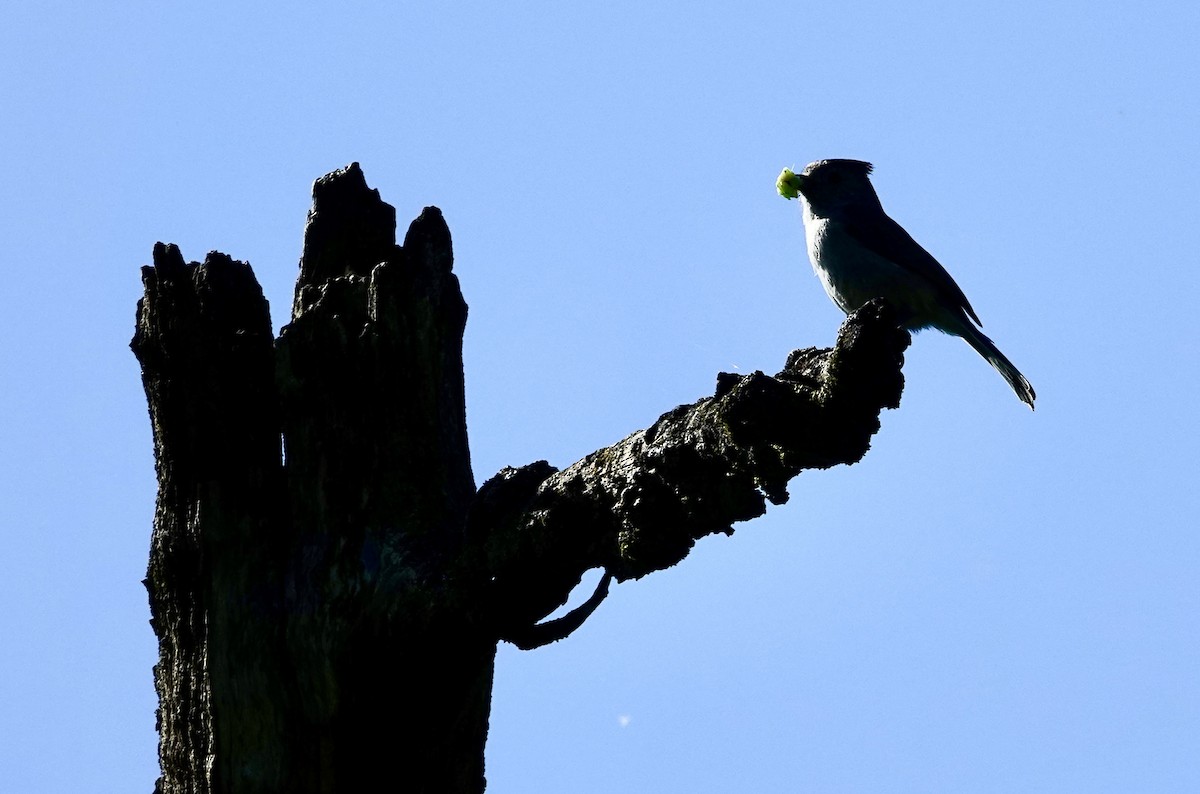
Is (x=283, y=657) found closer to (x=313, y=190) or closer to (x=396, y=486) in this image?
(x=396, y=486)

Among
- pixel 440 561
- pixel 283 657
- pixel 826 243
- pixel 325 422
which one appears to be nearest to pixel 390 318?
pixel 325 422

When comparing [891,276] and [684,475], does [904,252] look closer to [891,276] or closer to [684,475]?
[891,276]

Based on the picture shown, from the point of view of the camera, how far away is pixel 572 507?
4227 mm

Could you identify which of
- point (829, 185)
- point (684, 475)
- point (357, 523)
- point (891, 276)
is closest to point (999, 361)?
point (891, 276)

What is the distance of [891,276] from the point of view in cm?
729

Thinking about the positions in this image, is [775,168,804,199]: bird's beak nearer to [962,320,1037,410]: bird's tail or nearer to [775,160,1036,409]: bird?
[775,160,1036,409]: bird

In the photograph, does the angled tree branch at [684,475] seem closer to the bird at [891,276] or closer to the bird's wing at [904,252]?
the bird at [891,276]

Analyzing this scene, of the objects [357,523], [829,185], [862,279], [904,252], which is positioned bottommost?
[357,523]

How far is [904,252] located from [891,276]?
0.36 m

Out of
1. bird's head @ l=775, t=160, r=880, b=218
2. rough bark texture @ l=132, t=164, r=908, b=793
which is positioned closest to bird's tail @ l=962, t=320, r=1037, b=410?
bird's head @ l=775, t=160, r=880, b=218

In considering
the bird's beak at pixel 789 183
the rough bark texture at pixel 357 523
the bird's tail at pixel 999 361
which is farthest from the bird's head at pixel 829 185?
the rough bark texture at pixel 357 523

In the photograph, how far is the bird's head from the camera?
827 centimetres

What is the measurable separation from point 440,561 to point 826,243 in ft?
12.9

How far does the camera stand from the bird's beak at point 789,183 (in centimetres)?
841
